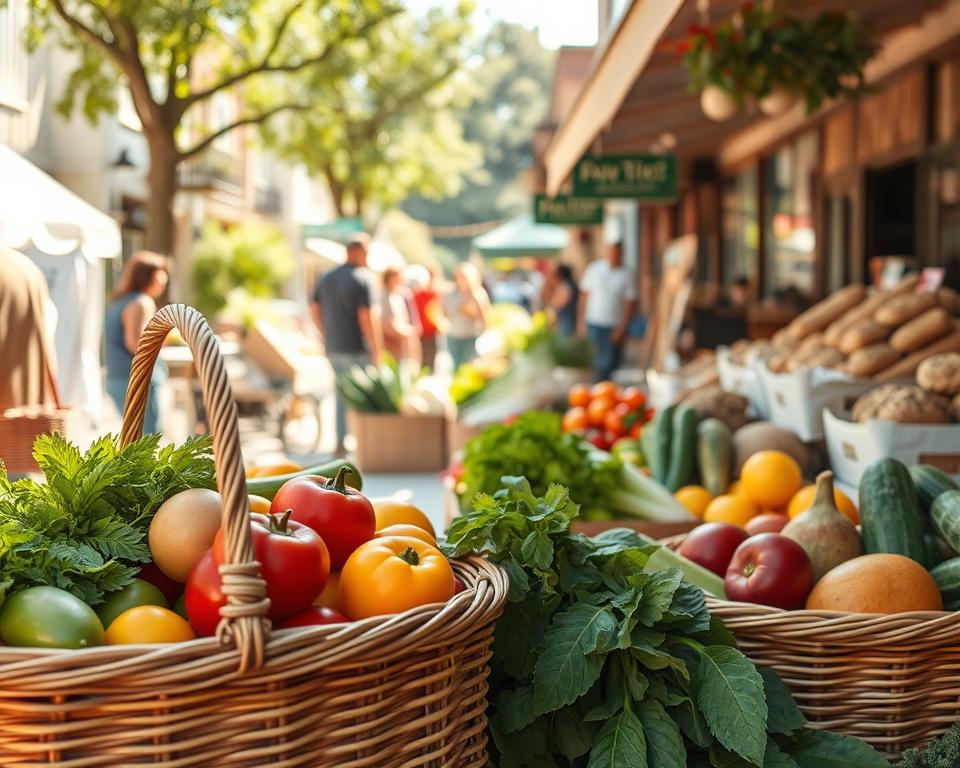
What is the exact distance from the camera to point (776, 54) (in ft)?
20.5

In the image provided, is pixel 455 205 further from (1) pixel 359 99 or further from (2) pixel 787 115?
(2) pixel 787 115

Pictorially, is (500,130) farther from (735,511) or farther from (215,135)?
(735,511)

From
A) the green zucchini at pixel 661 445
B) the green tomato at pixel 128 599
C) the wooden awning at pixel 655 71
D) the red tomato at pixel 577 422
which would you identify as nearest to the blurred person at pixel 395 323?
the wooden awning at pixel 655 71

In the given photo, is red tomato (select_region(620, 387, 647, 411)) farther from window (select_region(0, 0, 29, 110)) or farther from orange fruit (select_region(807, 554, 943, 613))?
window (select_region(0, 0, 29, 110))

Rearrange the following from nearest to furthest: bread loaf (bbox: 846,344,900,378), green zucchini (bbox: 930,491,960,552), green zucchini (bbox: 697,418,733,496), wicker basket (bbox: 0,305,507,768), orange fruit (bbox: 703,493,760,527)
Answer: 1. wicker basket (bbox: 0,305,507,768)
2. green zucchini (bbox: 930,491,960,552)
3. orange fruit (bbox: 703,493,760,527)
4. green zucchini (bbox: 697,418,733,496)
5. bread loaf (bbox: 846,344,900,378)

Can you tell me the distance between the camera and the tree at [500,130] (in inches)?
2940

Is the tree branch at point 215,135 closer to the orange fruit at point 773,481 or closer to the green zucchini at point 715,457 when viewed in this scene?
the green zucchini at point 715,457

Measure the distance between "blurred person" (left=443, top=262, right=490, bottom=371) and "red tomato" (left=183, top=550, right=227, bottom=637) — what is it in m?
12.5

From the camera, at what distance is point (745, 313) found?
11.2 metres

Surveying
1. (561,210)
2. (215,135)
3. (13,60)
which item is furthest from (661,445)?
(13,60)

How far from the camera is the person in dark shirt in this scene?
34.6 ft

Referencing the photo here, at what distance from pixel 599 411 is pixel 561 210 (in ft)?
20.1

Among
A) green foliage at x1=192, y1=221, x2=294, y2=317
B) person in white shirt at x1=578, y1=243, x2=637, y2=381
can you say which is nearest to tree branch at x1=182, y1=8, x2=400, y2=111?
person in white shirt at x1=578, y1=243, x2=637, y2=381

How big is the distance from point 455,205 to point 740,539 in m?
74.2
